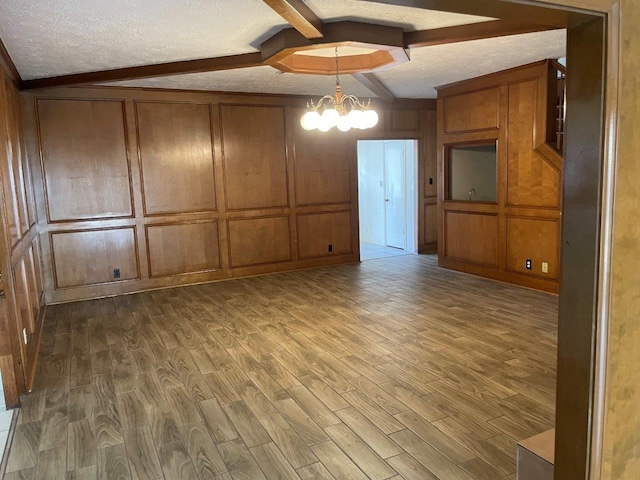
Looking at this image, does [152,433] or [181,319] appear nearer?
[152,433]

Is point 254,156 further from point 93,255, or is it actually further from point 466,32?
point 466,32

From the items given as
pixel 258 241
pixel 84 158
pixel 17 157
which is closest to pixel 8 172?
pixel 17 157

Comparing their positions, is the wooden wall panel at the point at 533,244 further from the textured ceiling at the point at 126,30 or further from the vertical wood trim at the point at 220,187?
the vertical wood trim at the point at 220,187

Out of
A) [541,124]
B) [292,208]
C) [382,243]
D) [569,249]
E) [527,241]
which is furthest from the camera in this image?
[382,243]

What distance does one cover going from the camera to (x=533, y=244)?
5.38 meters

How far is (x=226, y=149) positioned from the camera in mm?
6363

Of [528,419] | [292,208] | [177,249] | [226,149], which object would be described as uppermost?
[226,149]

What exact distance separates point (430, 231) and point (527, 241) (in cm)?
274

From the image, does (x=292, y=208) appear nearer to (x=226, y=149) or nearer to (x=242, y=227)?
(x=242, y=227)

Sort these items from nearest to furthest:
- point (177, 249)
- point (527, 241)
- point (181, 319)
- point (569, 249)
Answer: point (569, 249), point (181, 319), point (527, 241), point (177, 249)

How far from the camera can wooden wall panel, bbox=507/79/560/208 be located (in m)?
5.14

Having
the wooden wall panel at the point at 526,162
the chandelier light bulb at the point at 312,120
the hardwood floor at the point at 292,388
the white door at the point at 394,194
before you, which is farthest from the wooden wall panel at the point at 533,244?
the white door at the point at 394,194

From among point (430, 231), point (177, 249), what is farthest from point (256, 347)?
point (430, 231)

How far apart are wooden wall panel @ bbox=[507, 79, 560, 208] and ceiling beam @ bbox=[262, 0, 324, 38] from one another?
9.79 ft
